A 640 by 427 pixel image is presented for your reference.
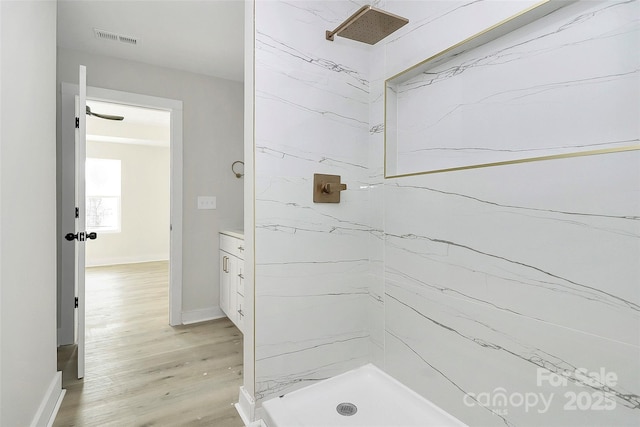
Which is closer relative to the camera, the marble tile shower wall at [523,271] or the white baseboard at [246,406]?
the marble tile shower wall at [523,271]

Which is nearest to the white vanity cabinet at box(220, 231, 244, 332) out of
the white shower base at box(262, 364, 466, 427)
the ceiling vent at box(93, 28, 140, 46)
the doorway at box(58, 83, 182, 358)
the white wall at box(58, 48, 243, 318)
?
the white wall at box(58, 48, 243, 318)

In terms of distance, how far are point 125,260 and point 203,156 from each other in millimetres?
4423

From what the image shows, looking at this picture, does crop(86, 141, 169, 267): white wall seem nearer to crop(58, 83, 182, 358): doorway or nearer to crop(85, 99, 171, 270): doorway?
crop(85, 99, 171, 270): doorway

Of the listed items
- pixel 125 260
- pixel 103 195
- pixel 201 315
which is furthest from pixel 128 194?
pixel 201 315

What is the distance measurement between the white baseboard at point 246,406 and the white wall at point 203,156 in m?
1.62

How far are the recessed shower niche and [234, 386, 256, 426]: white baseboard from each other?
1.47 meters

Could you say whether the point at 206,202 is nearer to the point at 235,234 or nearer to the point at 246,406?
the point at 235,234

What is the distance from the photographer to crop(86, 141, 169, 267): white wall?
6.16m

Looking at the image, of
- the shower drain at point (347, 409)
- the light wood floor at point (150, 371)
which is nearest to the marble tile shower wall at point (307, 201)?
the shower drain at point (347, 409)

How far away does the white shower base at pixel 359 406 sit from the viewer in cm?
147

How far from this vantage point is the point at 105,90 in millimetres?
2809

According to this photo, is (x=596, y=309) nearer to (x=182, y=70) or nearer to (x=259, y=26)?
(x=259, y=26)

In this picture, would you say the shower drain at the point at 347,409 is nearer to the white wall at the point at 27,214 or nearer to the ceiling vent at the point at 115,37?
the white wall at the point at 27,214

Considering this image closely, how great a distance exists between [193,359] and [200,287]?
37.9 inches
